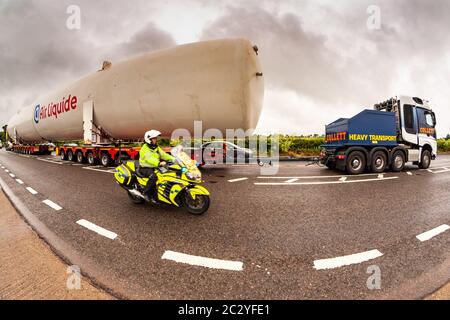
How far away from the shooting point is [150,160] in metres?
3.78

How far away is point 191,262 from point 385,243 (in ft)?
7.84

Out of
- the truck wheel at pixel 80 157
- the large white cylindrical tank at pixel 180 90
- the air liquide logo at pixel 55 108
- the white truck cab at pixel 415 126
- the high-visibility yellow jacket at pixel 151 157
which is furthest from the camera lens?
the truck wheel at pixel 80 157

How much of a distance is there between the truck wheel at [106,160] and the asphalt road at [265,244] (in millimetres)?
5294

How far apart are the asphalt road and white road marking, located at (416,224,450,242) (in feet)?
0.05

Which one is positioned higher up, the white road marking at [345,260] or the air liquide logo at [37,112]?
the air liquide logo at [37,112]

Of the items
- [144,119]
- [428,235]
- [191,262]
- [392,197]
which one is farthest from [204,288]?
[144,119]

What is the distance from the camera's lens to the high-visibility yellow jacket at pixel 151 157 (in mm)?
3768

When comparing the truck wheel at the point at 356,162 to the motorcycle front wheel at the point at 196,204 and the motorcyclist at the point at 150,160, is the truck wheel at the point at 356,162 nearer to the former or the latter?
the motorcycle front wheel at the point at 196,204

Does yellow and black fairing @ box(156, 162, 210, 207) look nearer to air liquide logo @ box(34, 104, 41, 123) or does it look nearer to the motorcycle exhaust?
the motorcycle exhaust

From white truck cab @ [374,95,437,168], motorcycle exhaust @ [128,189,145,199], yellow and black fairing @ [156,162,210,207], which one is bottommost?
motorcycle exhaust @ [128,189,145,199]

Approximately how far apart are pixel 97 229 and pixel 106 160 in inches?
317

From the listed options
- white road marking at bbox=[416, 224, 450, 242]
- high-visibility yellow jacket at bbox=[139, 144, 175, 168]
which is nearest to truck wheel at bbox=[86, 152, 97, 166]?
high-visibility yellow jacket at bbox=[139, 144, 175, 168]

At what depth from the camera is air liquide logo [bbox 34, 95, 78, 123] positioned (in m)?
10.3

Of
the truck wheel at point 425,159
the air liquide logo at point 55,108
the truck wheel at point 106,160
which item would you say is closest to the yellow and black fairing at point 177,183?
the truck wheel at point 106,160
